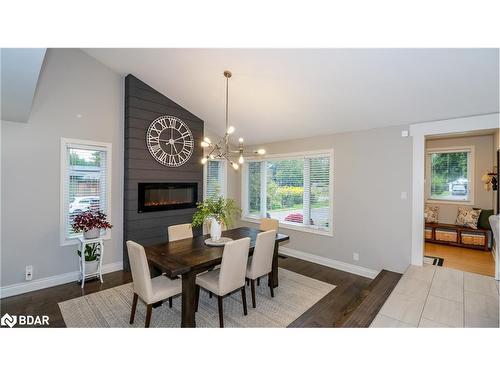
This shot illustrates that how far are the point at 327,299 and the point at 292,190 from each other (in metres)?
2.40

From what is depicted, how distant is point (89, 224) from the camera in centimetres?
339

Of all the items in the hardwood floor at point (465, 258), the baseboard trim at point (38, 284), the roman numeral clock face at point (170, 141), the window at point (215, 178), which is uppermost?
the roman numeral clock face at point (170, 141)

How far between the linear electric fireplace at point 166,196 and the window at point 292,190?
1.42m

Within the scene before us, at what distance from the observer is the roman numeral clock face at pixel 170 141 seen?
13.9 ft

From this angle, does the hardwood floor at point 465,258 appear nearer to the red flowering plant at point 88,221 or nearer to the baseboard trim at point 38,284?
the red flowering plant at point 88,221

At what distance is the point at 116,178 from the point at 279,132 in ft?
10.1

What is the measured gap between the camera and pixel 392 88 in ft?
9.23

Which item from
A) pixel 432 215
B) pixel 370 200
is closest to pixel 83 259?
pixel 370 200

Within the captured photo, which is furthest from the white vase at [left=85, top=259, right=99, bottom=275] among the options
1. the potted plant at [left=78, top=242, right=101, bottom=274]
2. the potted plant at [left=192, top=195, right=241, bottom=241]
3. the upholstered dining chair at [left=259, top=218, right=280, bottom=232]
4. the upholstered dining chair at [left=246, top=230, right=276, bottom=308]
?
the upholstered dining chair at [left=259, top=218, right=280, bottom=232]

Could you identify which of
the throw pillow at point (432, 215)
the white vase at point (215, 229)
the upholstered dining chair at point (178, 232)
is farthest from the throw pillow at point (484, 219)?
the upholstered dining chair at point (178, 232)

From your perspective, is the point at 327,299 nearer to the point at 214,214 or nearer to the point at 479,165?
the point at 214,214

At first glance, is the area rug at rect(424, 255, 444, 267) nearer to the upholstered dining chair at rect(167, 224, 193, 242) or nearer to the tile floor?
the tile floor
